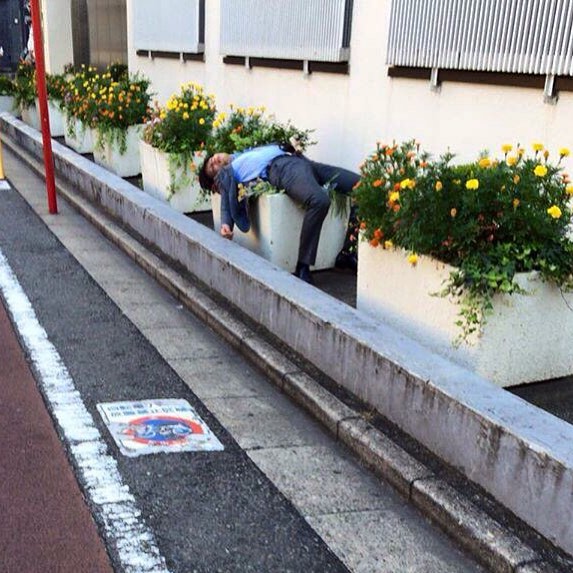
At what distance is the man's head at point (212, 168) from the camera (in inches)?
271

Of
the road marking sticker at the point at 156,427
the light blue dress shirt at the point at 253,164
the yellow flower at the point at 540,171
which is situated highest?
the yellow flower at the point at 540,171

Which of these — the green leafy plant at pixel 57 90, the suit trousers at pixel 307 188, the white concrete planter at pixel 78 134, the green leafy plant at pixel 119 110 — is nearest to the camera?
the suit trousers at pixel 307 188

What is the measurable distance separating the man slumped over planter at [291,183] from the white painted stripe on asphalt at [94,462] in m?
1.92

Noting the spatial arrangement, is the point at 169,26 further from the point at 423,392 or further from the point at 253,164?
the point at 423,392

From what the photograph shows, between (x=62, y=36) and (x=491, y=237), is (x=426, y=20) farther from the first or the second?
(x=62, y=36)

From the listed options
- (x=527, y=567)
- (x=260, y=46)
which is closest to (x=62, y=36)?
(x=260, y=46)

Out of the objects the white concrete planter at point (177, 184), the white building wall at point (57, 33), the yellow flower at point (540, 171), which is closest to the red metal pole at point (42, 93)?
the white concrete planter at point (177, 184)

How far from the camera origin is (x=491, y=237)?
421cm

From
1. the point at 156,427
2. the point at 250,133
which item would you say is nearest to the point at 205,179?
the point at 250,133

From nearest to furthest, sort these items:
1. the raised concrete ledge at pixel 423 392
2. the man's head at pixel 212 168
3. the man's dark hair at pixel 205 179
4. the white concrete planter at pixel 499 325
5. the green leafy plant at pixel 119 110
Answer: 1. the raised concrete ledge at pixel 423 392
2. the white concrete planter at pixel 499 325
3. the man's head at pixel 212 168
4. the man's dark hair at pixel 205 179
5. the green leafy plant at pixel 119 110

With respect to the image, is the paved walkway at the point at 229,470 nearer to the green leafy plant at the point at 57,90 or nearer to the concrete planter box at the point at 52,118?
the green leafy plant at the point at 57,90

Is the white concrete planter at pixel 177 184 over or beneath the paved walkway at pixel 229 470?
over

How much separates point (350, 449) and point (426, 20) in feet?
11.4

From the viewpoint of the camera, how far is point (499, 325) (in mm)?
4148
